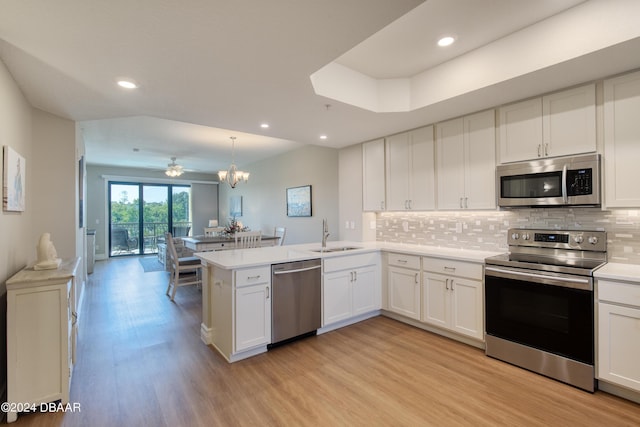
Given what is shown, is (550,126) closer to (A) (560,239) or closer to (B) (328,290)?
(A) (560,239)

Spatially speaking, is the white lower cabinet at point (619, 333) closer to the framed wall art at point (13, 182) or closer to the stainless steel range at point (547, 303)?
the stainless steel range at point (547, 303)

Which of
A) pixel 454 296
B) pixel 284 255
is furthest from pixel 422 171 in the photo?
pixel 284 255

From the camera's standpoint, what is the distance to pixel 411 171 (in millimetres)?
3695

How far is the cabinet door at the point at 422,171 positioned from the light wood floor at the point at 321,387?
4.99ft

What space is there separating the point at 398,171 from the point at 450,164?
27.8 inches

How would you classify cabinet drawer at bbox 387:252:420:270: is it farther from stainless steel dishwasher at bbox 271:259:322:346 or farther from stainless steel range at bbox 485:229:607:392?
stainless steel dishwasher at bbox 271:259:322:346

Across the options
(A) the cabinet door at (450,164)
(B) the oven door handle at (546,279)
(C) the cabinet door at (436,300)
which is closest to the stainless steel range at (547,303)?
(B) the oven door handle at (546,279)

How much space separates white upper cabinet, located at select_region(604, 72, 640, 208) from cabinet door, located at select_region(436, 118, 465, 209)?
44.9 inches

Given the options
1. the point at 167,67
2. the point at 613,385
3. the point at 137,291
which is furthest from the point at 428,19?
the point at 137,291

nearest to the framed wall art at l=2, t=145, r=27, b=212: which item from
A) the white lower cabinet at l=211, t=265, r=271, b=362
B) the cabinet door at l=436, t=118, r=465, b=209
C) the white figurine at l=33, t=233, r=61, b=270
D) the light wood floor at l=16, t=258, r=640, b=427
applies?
the white figurine at l=33, t=233, r=61, b=270

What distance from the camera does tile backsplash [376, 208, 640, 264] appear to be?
236 centimetres

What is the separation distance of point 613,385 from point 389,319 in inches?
78.9

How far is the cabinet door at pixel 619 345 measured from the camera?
77.6 inches

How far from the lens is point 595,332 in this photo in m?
2.13
